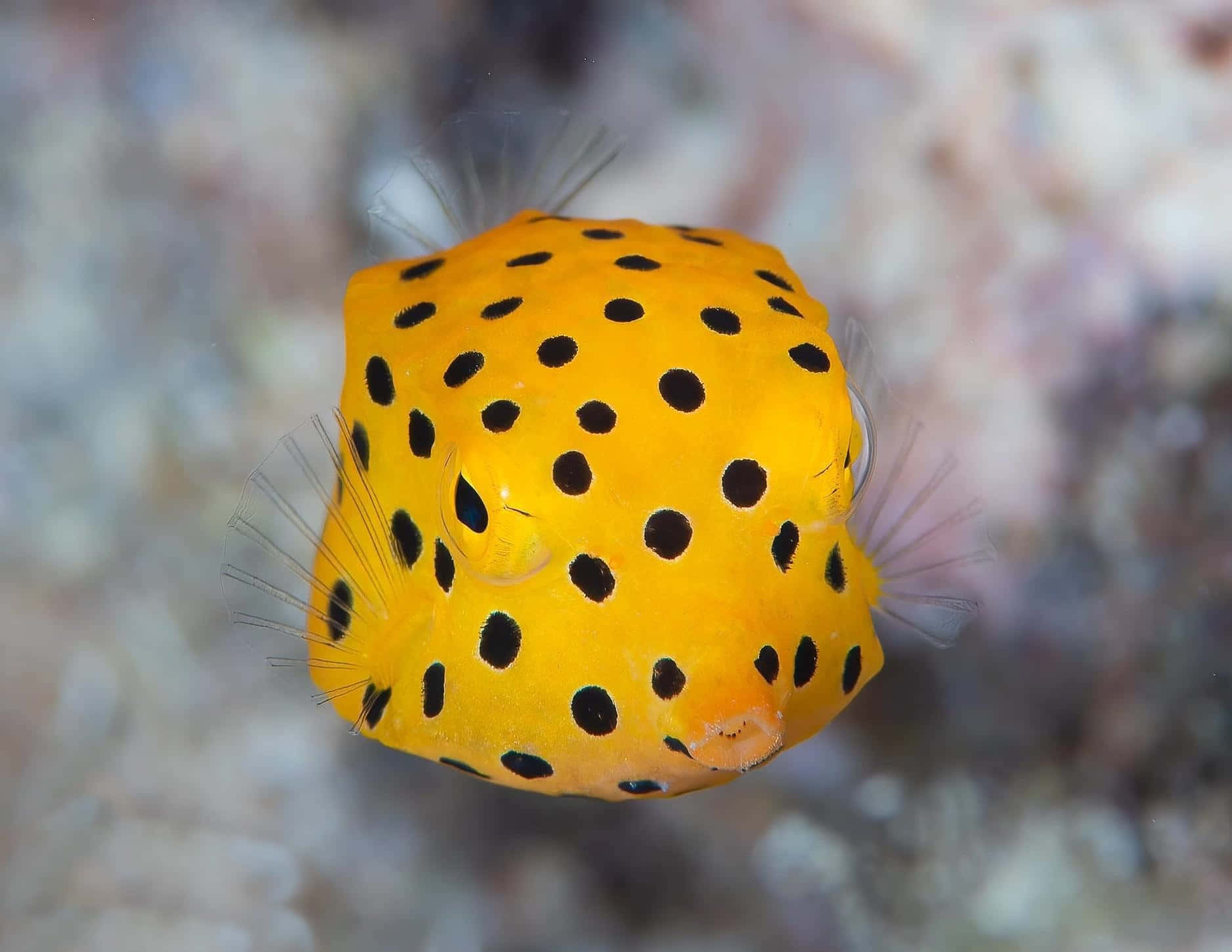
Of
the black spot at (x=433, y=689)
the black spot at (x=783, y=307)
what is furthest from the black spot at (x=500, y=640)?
the black spot at (x=783, y=307)

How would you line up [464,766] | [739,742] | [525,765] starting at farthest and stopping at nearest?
[464,766]
[525,765]
[739,742]

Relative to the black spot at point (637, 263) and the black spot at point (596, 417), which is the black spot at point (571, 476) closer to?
the black spot at point (596, 417)

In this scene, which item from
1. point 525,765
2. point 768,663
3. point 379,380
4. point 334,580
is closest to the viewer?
point 768,663

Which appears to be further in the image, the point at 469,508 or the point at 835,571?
the point at 835,571

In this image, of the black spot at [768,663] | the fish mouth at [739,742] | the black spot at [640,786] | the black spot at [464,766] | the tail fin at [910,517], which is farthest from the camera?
the tail fin at [910,517]

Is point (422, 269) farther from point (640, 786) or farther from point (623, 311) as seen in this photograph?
point (640, 786)

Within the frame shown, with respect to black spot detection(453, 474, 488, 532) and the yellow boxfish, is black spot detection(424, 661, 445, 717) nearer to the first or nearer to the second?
the yellow boxfish

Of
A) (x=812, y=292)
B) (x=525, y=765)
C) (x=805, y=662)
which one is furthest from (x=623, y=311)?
(x=812, y=292)
